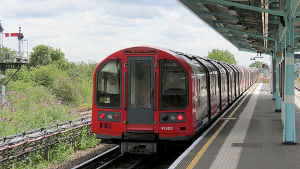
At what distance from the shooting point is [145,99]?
393 inches

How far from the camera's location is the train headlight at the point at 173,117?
32.2 feet

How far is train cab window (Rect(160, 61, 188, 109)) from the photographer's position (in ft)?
32.4

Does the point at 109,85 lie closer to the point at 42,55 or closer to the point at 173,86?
the point at 173,86

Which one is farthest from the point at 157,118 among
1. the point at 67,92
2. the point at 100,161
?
the point at 67,92

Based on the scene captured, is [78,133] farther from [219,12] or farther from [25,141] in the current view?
[219,12]

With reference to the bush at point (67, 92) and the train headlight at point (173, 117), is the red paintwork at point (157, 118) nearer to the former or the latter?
the train headlight at point (173, 117)

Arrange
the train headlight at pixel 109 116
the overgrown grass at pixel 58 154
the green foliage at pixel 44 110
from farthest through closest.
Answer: the green foliage at pixel 44 110 < the overgrown grass at pixel 58 154 < the train headlight at pixel 109 116

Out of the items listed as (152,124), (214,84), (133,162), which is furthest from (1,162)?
(214,84)

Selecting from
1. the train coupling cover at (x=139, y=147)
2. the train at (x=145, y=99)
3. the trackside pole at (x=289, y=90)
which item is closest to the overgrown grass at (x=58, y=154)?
the train at (x=145, y=99)

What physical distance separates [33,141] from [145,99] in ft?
13.0

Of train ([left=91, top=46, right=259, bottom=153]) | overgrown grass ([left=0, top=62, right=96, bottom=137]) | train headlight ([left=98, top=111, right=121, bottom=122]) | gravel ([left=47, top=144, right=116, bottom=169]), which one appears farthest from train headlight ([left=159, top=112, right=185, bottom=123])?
overgrown grass ([left=0, top=62, right=96, bottom=137])

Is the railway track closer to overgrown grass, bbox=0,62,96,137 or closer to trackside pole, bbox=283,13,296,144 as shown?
overgrown grass, bbox=0,62,96,137

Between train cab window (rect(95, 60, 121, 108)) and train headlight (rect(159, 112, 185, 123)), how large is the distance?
3.80 feet

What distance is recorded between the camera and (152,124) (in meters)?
9.84
